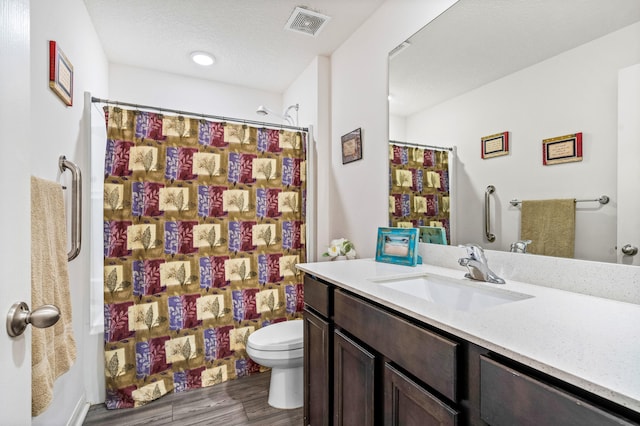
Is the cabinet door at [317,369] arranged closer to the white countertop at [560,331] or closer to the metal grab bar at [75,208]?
the white countertop at [560,331]

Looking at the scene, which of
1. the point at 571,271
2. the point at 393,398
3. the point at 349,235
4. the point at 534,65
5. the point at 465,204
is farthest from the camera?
the point at 349,235

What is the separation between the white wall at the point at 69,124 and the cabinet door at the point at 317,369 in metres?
1.12

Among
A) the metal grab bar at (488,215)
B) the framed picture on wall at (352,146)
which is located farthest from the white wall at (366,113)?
the metal grab bar at (488,215)

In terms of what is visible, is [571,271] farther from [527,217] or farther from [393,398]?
[393,398]

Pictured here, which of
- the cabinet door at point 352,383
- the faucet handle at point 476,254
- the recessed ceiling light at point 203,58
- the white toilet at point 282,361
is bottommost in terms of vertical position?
the white toilet at point 282,361

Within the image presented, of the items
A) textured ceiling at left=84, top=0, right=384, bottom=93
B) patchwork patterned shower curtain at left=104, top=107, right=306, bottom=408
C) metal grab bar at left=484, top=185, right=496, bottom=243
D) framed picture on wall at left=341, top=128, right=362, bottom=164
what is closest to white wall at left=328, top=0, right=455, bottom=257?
framed picture on wall at left=341, top=128, right=362, bottom=164

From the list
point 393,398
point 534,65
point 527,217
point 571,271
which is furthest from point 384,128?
point 393,398

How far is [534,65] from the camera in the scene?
1.17 metres

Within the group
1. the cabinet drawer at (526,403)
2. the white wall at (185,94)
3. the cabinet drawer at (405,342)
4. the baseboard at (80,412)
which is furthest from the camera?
the white wall at (185,94)

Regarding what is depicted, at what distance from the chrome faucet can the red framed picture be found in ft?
1.35

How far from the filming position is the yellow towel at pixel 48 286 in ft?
2.92

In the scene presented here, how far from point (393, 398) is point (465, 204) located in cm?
94

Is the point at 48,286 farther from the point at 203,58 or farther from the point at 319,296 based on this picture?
the point at 203,58

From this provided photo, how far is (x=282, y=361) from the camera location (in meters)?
1.81
